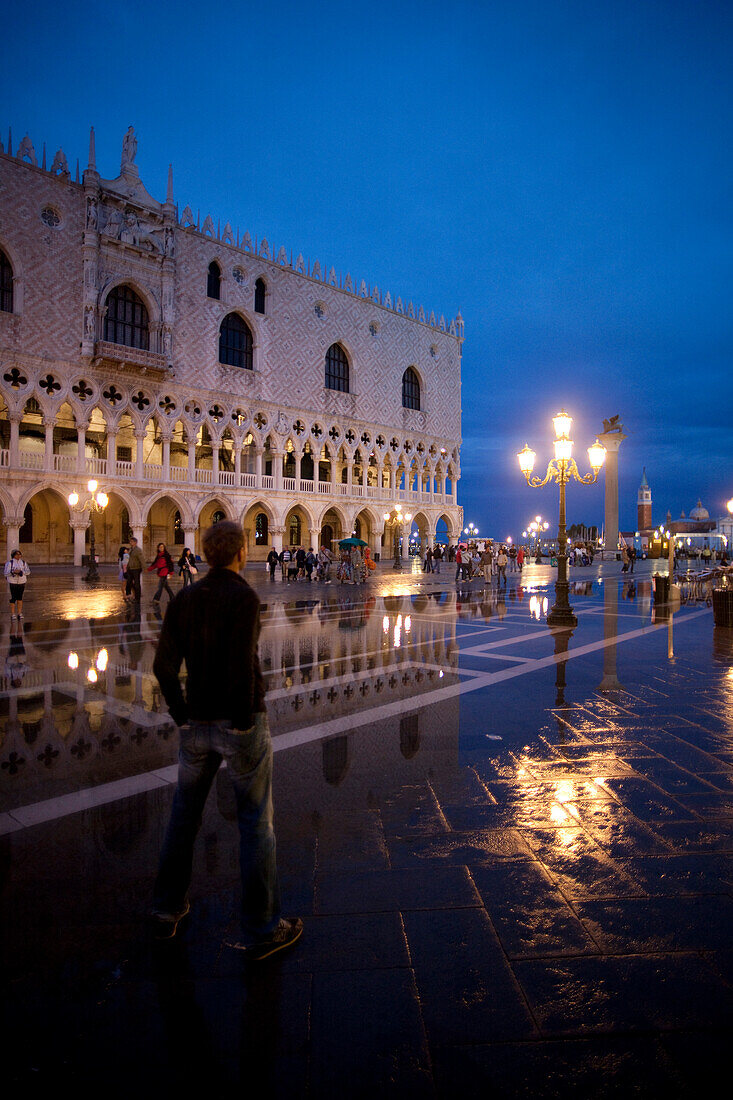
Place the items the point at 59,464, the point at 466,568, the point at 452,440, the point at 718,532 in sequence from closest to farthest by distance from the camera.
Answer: the point at 466,568 < the point at 59,464 < the point at 452,440 < the point at 718,532

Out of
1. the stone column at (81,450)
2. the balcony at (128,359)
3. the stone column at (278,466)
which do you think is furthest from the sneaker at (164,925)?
the stone column at (278,466)

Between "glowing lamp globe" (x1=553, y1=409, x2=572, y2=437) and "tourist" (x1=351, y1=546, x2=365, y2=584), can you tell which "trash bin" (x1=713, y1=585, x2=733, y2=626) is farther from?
"tourist" (x1=351, y1=546, x2=365, y2=584)

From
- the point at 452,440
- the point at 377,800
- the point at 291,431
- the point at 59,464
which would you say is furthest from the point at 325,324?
the point at 377,800

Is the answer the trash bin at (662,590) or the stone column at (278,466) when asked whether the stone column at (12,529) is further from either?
the trash bin at (662,590)

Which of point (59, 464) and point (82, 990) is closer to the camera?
point (82, 990)

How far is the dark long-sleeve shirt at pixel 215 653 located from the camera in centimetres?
219

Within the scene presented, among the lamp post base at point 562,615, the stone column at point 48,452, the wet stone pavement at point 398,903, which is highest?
the stone column at point 48,452

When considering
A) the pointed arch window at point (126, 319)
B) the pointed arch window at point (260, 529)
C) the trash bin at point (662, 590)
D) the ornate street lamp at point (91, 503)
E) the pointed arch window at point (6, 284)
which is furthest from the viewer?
the pointed arch window at point (260, 529)

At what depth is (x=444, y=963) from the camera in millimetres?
2123

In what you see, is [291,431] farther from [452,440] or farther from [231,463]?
[452,440]

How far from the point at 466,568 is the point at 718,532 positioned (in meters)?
91.1

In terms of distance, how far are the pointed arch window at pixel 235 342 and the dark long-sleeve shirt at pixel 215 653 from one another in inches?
1362

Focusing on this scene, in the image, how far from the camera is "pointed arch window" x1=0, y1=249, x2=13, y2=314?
25750 millimetres

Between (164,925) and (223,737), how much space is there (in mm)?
803
